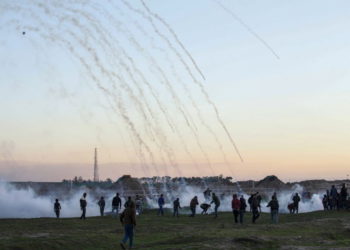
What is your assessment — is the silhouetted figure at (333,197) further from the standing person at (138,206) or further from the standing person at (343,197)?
the standing person at (138,206)

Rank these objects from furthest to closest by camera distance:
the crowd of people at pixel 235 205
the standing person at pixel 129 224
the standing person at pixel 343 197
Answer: the standing person at pixel 343 197
the crowd of people at pixel 235 205
the standing person at pixel 129 224

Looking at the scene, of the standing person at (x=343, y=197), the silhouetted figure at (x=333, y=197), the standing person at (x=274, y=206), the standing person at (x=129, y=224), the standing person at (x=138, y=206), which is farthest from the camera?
the silhouetted figure at (x=333, y=197)

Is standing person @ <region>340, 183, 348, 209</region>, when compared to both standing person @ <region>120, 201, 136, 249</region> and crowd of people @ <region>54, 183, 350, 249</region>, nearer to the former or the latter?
crowd of people @ <region>54, 183, 350, 249</region>

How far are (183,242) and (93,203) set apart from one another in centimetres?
4268

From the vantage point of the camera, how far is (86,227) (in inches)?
1238

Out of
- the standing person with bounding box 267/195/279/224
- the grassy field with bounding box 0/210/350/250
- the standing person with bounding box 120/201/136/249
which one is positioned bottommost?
the grassy field with bounding box 0/210/350/250

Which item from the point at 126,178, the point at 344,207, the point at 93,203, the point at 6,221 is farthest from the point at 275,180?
the point at 6,221

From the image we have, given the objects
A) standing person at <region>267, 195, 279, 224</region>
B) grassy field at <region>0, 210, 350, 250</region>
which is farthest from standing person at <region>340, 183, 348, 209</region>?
grassy field at <region>0, 210, 350, 250</region>

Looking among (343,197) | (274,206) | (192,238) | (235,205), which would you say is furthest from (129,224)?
(343,197)

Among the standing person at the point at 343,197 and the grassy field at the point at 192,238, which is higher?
the standing person at the point at 343,197

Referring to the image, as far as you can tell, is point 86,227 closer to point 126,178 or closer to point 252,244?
point 252,244

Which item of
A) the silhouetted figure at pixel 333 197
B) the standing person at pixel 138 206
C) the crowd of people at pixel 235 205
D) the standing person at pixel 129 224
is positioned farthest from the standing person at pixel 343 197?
the standing person at pixel 129 224

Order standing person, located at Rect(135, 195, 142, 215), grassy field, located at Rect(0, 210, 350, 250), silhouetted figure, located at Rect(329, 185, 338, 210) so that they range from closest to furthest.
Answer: grassy field, located at Rect(0, 210, 350, 250) → standing person, located at Rect(135, 195, 142, 215) → silhouetted figure, located at Rect(329, 185, 338, 210)

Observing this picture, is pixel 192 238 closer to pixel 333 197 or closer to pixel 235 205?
pixel 235 205
